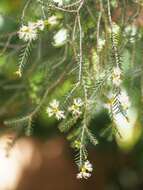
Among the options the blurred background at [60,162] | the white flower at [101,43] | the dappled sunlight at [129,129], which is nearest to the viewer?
the white flower at [101,43]

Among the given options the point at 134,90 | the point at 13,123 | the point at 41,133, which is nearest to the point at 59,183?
the point at 41,133

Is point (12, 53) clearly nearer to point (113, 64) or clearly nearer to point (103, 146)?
point (113, 64)

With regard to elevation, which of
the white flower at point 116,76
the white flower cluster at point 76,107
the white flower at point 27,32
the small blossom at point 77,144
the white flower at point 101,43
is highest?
the white flower at point 101,43

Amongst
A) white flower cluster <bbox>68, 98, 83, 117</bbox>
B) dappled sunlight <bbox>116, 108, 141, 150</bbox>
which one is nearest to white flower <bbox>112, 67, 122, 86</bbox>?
white flower cluster <bbox>68, 98, 83, 117</bbox>

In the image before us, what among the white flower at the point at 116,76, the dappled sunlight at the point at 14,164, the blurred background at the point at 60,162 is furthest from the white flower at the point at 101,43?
the dappled sunlight at the point at 14,164

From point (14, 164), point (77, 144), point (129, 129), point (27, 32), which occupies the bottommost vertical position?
point (77, 144)

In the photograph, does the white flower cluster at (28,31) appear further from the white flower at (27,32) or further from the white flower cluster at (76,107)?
the white flower cluster at (76,107)

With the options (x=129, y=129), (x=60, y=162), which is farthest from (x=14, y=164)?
(x=129, y=129)

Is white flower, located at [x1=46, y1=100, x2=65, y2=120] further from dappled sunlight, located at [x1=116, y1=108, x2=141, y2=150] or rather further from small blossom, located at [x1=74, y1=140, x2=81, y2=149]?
dappled sunlight, located at [x1=116, y1=108, x2=141, y2=150]

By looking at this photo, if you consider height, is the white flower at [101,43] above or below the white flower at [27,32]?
above

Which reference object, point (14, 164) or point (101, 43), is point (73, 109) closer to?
point (101, 43)

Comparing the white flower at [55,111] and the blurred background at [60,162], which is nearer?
the white flower at [55,111]
